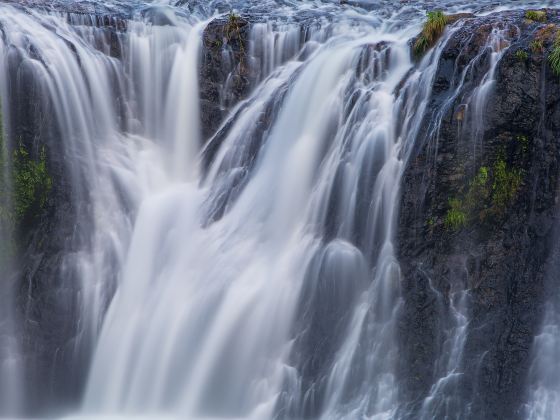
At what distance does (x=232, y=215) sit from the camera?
370 inches

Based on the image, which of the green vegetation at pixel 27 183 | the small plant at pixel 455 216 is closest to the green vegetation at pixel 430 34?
the small plant at pixel 455 216

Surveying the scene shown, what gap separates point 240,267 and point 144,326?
5.21ft

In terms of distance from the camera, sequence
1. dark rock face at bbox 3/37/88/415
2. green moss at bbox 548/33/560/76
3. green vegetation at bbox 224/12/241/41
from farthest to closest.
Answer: green vegetation at bbox 224/12/241/41 → dark rock face at bbox 3/37/88/415 → green moss at bbox 548/33/560/76

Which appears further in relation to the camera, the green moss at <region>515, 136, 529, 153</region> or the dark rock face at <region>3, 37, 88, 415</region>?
the dark rock face at <region>3, 37, 88, 415</region>

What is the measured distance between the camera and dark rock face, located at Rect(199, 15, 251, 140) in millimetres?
10969

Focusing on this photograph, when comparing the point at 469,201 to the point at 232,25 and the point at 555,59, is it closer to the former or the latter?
the point at 555,59

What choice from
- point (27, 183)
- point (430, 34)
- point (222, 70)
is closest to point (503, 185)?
Answer: point (430, 34)

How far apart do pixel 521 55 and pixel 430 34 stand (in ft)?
5.93

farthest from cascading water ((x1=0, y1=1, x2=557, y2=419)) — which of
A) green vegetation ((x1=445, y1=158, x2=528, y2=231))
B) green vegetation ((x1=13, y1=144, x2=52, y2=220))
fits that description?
green vegetation ((x1=445, y1=158, x2=528, y2=231))

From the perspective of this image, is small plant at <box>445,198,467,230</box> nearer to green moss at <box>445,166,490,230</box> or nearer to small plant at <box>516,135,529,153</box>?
green moss at <box>445,166,490,230</box>

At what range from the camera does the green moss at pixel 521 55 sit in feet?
25.7

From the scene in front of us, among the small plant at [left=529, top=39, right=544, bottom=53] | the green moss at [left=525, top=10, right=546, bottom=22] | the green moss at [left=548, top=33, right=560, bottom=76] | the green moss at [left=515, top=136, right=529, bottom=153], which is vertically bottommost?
the green moss at [left=515, top=136, right=529, bottom=153]

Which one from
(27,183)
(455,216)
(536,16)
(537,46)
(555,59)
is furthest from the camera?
(27,183)

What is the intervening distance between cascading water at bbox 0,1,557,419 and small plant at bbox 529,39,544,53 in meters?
0.46
